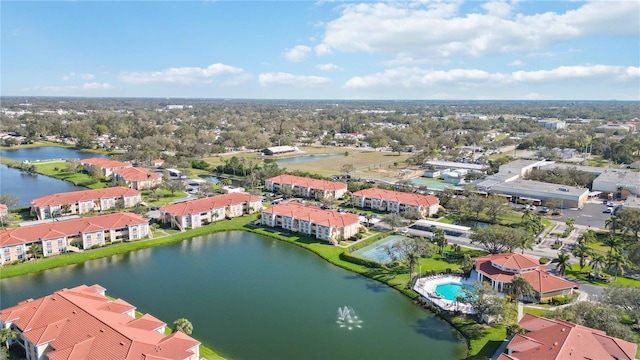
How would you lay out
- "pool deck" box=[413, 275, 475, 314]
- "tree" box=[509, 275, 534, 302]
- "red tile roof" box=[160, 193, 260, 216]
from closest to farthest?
"tree" box=[509, 275, 534, 302]
"pool deck" box=[413, 275, 475, 314]
"red tile roof" box=[160, 193, 260, 216]

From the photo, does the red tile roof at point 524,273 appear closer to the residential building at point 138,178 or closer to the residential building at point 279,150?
the residential building at point 138,178

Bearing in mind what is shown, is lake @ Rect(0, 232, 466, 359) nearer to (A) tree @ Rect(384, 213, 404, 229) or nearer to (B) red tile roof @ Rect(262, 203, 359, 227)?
(B) red tile roof @ Rect(262, 203, 359, 227)

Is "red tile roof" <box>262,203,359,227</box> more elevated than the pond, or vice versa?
"red tile roof" <box>262,203,359,227</box>

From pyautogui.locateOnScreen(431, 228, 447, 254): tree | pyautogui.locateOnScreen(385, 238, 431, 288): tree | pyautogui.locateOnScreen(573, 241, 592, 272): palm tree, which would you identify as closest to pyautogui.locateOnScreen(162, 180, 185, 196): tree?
pyautogui.locateOnScreen(385, 238, 431, 288): tree

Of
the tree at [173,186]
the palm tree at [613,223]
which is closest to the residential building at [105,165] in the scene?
the tree at [173,186]

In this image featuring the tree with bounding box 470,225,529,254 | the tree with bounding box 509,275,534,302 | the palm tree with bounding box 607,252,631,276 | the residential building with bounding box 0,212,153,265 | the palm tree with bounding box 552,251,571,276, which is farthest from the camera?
the tree with bounding box 470,225,529,254

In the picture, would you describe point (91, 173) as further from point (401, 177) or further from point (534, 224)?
point (534, 224)
